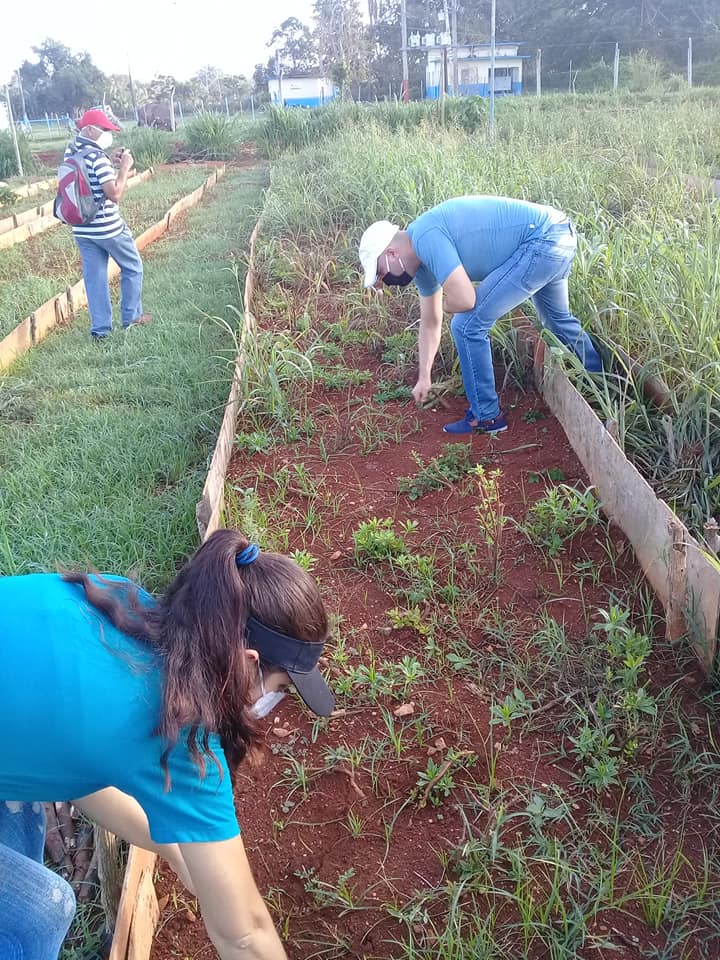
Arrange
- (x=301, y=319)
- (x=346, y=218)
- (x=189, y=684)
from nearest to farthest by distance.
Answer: (x=189, y=684), (x=301, y=319), (x=346, y=218)

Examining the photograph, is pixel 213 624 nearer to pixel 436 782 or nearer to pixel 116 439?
pixel 436 782

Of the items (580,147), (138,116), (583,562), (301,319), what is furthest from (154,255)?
(138,116)

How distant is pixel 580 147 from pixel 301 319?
16.6 feet

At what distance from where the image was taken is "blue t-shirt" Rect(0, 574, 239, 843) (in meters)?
1.43

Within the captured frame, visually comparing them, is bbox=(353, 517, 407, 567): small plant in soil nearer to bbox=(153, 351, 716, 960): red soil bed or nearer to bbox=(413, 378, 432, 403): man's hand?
bbox=(153, 351, 716, 960): red soil bed

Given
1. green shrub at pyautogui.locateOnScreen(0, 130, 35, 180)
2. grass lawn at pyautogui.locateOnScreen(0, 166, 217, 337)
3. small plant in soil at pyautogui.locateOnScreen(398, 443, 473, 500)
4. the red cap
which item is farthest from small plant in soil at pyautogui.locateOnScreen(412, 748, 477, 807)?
green shrub at pyautogui.locateOnScreen(0, 130, 35, 180)

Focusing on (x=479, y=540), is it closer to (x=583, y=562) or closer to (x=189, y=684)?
(x=583, y=562)

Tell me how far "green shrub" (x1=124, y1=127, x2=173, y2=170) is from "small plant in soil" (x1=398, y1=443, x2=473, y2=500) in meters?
16.5

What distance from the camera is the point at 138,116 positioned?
32.0 m

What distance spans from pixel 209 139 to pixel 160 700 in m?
20.7

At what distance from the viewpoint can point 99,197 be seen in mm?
6211

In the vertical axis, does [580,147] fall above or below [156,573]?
above

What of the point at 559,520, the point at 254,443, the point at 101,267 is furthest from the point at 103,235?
the point at 559,520

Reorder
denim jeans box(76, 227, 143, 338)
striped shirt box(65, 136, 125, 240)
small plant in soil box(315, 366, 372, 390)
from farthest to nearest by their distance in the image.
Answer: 1. denim jeans box(76, 227, 143, 338)
2. striped shirt box(65, 136, 125, 240)
3. small plant in soil box(315, 366, 372, 390)
